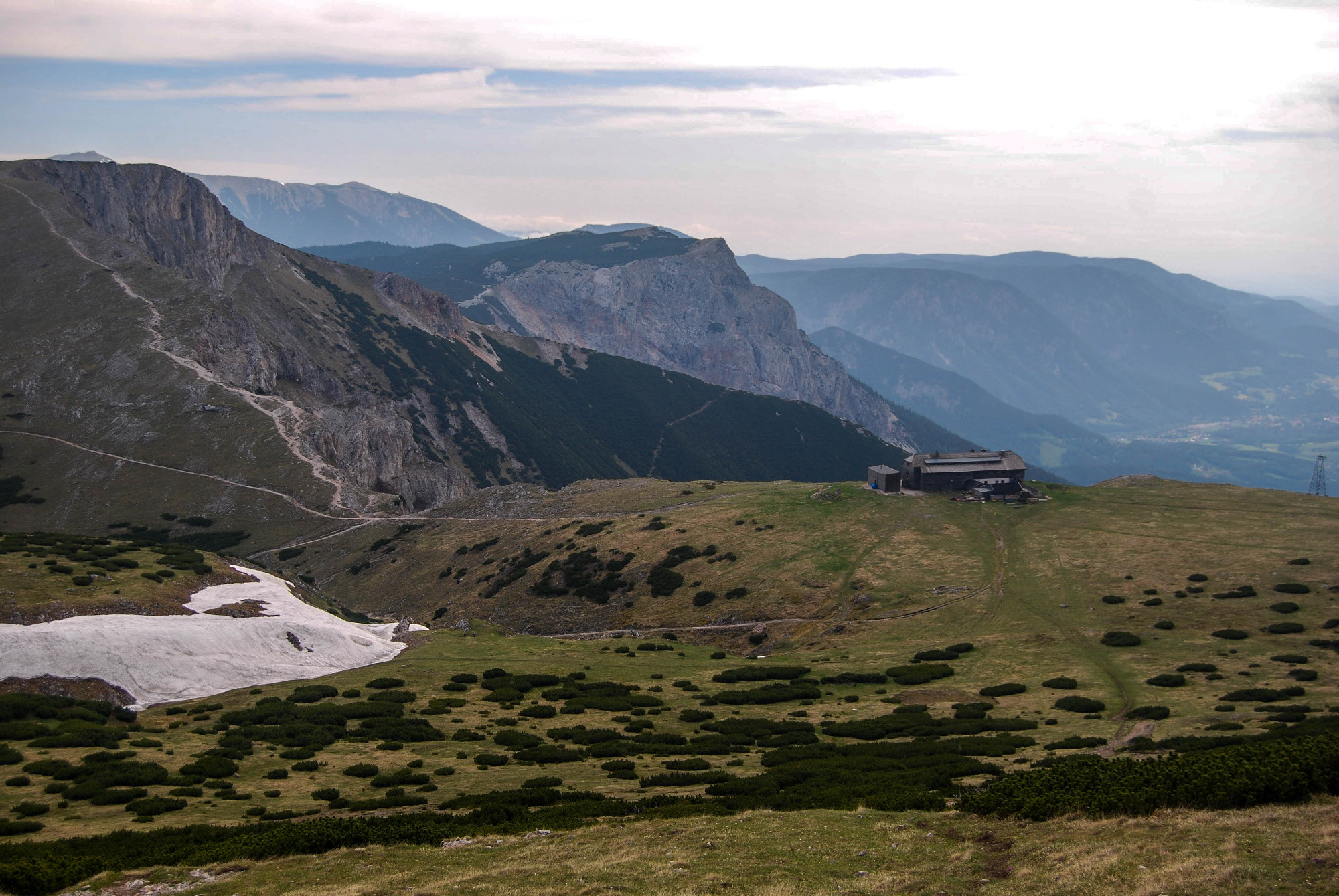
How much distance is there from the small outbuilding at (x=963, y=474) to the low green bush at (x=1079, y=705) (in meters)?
68.8

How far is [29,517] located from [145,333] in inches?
2115

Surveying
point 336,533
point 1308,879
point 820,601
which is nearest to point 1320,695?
point 1308,879

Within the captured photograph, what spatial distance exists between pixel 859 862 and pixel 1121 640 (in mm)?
53283

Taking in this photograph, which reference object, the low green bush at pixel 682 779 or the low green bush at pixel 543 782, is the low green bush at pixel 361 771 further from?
the low green bush at pixel 682 779

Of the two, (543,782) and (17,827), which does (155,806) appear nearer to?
(17,827)

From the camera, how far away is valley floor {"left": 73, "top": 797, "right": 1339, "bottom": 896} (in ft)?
79.6

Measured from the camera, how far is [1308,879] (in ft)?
74.9

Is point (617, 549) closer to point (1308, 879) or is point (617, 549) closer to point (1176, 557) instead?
point (1176, 557)

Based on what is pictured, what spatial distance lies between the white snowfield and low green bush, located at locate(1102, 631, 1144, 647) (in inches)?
2357

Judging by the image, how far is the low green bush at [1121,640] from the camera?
70438 mm

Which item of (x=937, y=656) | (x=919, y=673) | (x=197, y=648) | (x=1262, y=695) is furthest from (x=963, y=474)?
(x=197, y=648)

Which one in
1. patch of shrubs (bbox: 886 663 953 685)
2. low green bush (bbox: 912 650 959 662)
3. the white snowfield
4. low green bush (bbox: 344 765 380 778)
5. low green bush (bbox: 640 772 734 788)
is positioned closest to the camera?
low green bush (bbox: 640 772 734 788)

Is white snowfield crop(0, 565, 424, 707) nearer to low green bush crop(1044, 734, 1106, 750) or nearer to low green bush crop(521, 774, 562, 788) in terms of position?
low green bush crop(521, 774, 562, 788)

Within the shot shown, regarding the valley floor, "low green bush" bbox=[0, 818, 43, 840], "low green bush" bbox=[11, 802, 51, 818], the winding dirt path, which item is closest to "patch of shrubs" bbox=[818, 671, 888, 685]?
the valley floor
